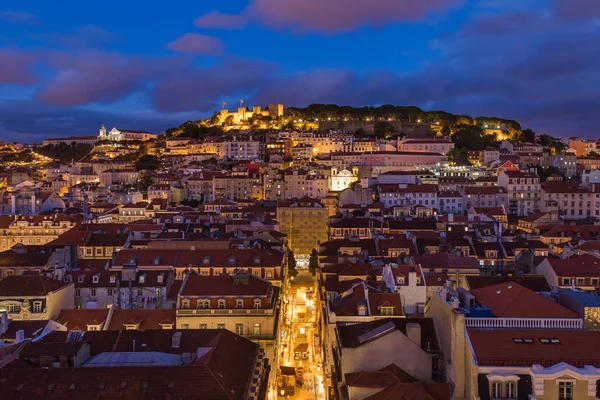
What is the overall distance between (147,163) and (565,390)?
155 metres

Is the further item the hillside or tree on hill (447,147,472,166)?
the hillside

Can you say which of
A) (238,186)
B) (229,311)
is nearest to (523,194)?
(238,186)

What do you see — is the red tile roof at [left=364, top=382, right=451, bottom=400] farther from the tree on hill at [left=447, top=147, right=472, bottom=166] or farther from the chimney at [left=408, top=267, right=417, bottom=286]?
the tree on hill at [left=447, top=147, right=472, bottom=166]

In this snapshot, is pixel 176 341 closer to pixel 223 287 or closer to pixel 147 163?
pixel 223 287

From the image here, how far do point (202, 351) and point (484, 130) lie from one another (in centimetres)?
16765

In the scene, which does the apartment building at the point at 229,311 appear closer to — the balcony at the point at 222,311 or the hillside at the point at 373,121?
the balcony at the point at 222,311

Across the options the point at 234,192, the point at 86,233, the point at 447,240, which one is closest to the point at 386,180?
the point at 234,192

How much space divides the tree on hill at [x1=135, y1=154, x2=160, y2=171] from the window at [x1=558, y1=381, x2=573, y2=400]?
150052mm

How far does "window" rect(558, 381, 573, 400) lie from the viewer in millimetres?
20844

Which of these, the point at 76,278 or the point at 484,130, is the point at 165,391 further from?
the point at 484,130

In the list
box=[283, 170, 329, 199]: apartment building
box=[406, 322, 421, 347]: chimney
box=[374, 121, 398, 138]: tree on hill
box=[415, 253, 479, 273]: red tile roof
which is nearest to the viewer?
box=[406, 322, 421, 347]: chimney

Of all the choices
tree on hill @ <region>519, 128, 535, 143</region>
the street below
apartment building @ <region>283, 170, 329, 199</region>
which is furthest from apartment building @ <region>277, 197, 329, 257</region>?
tree on hill @ <region>519, 128, 535, 143</region>

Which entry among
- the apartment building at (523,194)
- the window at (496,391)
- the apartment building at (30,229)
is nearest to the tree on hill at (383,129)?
the apartment building at (523,194)

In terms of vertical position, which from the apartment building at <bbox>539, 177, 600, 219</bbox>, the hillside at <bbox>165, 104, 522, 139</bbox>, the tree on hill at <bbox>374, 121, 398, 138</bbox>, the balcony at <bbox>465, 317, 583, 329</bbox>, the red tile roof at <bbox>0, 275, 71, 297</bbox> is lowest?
the red tile roof at <bbox>0, 275, 71, 297</bbox>
